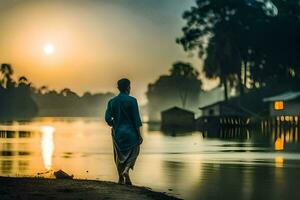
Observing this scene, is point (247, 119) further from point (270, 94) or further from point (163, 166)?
point (163, 166)

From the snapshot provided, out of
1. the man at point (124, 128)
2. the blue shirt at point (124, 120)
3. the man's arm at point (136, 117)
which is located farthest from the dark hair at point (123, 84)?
the man's arm at point (136, 117)

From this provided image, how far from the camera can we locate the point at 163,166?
2298cm

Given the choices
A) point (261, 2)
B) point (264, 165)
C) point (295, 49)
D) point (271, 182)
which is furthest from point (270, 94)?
point (271, 182)

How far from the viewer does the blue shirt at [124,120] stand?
1465 cm

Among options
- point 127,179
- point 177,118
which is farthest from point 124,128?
point 177,118

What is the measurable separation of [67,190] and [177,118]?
304 feet

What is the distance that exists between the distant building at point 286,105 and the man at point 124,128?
75.0 metres

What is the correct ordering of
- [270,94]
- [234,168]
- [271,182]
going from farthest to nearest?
[270,94]
[234,168]
[271,182]

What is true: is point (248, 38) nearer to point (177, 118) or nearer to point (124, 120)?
point (177, 118)

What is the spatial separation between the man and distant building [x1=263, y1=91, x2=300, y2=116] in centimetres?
7499

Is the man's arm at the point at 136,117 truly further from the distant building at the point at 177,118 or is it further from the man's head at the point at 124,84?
the distant building at the point at 177,118

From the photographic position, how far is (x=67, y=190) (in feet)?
40.9

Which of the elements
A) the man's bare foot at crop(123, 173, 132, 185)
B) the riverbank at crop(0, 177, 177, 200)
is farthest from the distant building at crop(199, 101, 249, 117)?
the riverbank at crop(0, 177, 177, 200)

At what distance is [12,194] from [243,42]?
257 feet
